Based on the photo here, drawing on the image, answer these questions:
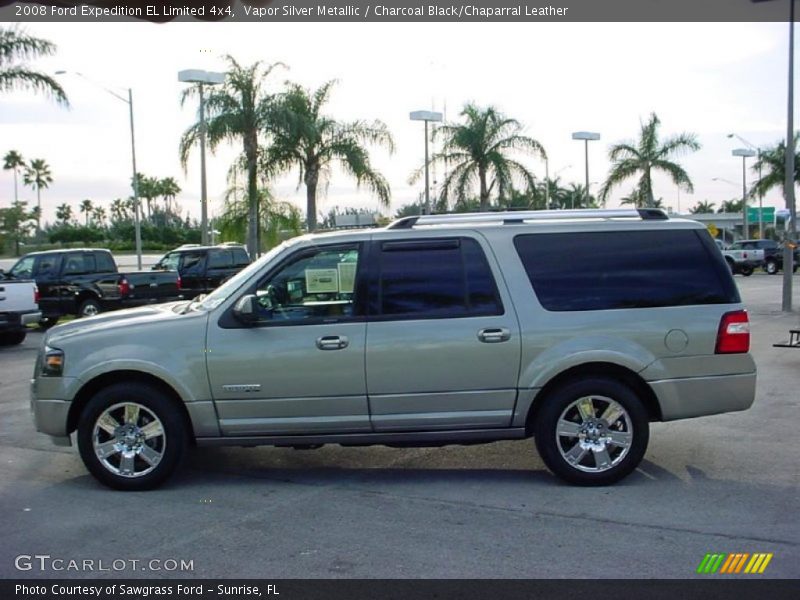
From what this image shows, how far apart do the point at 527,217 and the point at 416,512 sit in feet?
7.92

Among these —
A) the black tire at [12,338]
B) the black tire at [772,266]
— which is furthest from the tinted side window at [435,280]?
the black tire at [772,266]

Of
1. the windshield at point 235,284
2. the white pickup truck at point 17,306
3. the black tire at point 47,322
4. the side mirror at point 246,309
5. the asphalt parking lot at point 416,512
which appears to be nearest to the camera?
the asphalt parking lot at point 416,512

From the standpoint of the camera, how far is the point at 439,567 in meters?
4.96

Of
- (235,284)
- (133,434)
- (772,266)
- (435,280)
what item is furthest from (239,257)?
(772,266)

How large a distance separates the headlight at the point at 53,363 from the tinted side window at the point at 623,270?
3.47 meters

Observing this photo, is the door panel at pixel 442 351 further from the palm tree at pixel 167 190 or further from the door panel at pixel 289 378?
the palm tree at pixel 167 190

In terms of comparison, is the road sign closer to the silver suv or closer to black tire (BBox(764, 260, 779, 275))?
black tire (BBox(764, 260, 779, 275))

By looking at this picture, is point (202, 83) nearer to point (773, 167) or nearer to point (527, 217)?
point (527, 217)

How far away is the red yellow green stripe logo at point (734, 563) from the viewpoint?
4.90 metres

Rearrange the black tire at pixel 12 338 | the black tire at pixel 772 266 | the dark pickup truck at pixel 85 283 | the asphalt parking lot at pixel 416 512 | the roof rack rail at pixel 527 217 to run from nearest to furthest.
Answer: the asphalt parking lot at pixel 416 512
the roof rack rail at pixel 527 217
the black tire at pixel 12 338
the dark pickup truck at pixel 85 283
the black tire at pixel 772 266

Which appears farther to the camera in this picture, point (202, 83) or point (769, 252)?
point (769, 252)

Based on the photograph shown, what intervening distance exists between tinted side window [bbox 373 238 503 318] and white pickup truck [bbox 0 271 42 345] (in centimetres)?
1197

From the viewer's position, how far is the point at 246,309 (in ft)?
21.1
